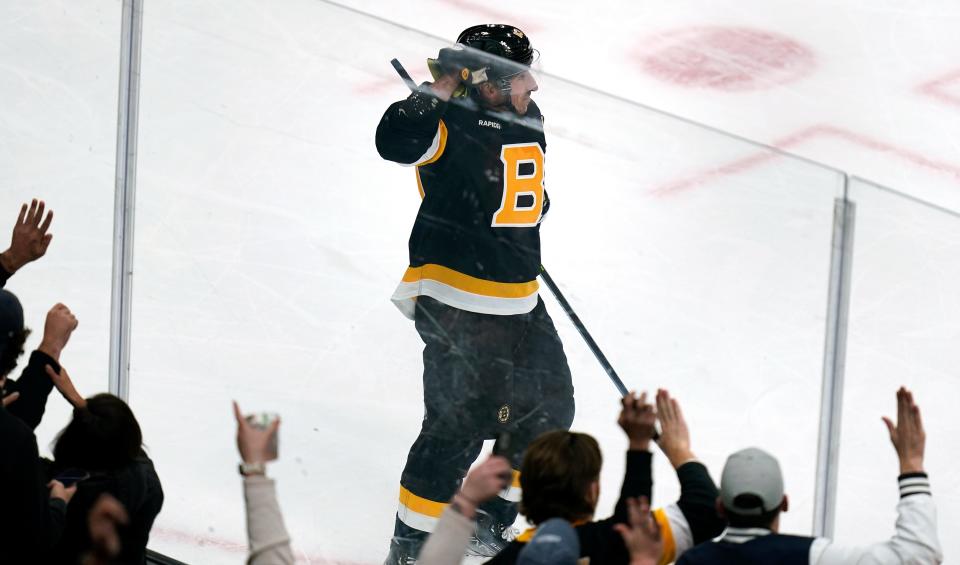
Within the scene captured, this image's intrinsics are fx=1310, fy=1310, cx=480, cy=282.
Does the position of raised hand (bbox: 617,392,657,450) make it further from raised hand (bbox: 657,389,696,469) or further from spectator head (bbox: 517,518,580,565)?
spectator head (bbox: 517,518,580,565)

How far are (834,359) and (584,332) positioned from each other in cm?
45

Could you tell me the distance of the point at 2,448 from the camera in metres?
1.53

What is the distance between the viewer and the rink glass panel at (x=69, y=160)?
318 centimetres

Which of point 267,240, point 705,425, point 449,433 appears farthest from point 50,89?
point 705,425

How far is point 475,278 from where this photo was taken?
7.57 ft

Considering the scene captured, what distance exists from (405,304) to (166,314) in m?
0.65

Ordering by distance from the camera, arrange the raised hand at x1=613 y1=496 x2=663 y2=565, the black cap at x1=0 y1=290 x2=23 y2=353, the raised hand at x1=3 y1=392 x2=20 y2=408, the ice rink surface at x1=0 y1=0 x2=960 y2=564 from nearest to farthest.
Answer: the raised hand at x1=613 y1=496 x2=663 y2=565 → the black cap at x1=0 y1=290 x2=23 y2=353 → the raised hand at x1=3 y1=392 x2=20 y2=408 → the ice rink surface at x1=0 y1=0 x2=960 y2=564

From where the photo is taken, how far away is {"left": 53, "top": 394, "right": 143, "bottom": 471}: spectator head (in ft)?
5.76

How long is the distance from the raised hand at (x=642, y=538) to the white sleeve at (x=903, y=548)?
7.8 inches

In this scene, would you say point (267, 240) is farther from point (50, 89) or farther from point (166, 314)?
point (50, 89)

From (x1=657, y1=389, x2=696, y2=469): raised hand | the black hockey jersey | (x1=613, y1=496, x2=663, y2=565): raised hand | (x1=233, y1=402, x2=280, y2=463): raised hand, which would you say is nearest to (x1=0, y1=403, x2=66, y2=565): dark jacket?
(x1=233, y1=402, x2=280, y2=463): raised hand

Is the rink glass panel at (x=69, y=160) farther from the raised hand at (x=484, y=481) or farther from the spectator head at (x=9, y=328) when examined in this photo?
the raised hand at (x=484, y=481)

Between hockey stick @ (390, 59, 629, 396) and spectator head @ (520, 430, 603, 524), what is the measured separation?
754mm

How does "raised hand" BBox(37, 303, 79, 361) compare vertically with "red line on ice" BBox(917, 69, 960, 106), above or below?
below
